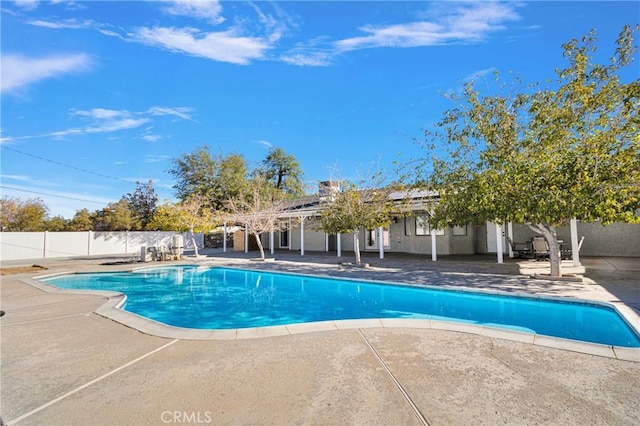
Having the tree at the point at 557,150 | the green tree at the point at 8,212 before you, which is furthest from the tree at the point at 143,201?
the tree at the point at 557,150

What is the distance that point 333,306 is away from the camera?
30.8ft

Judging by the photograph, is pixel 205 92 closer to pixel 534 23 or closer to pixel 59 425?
pixel 534 23

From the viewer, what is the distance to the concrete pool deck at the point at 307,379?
301 centimetres

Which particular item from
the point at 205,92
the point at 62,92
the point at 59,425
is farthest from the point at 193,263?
the point at 59,425

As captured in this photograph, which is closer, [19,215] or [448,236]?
[448,236]

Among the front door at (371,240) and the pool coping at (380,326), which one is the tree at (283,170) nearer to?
the front door at (371,240)

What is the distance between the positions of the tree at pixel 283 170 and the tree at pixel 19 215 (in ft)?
77.5

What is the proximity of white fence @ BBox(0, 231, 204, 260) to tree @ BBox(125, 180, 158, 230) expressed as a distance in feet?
24.4

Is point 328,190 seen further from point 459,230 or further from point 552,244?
point 552,244

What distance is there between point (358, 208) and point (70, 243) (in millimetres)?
23029

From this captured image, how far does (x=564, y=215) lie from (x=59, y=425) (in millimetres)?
11074

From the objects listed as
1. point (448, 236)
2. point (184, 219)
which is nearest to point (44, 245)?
point (184, 219)

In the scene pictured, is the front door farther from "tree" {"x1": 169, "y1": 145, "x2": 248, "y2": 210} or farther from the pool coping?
the pool coping

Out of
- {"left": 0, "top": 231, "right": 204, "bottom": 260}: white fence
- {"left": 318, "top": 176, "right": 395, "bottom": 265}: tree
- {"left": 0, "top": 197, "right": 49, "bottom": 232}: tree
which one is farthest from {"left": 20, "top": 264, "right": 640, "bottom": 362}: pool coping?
{"left": 0, "top": 197, "right": 49, "bottom": 232}: tree
